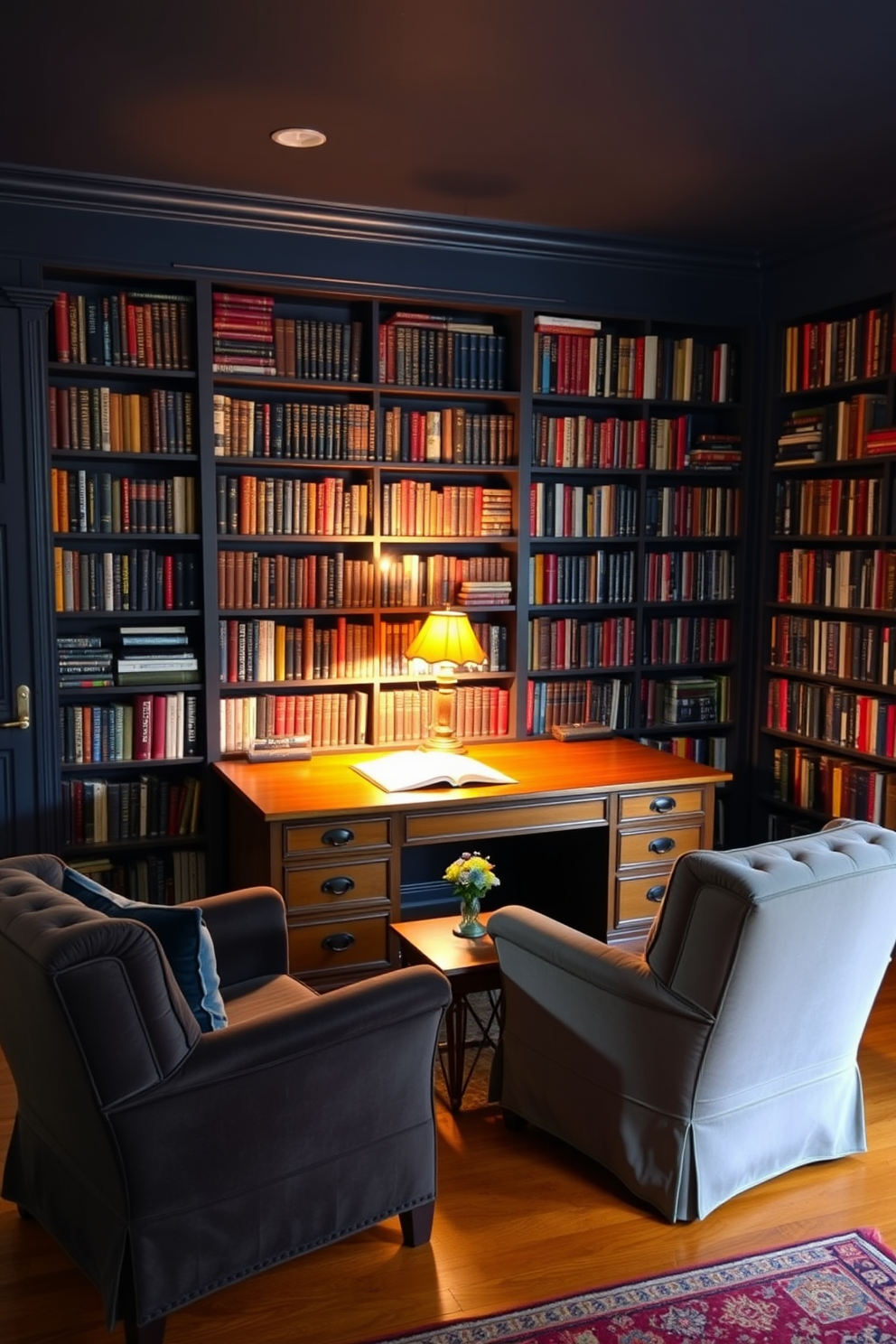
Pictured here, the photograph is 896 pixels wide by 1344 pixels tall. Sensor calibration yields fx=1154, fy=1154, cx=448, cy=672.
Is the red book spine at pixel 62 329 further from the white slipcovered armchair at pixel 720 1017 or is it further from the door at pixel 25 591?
the white slipcovered armchair at pixel 720 1017

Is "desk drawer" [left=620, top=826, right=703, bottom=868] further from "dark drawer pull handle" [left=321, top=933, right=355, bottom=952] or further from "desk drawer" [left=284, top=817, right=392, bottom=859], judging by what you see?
"dark drawer pull handle" [left=321, top=933, right=355, bottom=952]

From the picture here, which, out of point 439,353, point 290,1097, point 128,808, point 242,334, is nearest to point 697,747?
point 439,353

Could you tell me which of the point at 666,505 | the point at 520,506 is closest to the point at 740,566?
the point at 666,505

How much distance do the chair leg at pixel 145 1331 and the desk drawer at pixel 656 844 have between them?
226 centimetres

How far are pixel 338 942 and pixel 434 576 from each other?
1.53m

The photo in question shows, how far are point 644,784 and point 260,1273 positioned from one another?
211cm

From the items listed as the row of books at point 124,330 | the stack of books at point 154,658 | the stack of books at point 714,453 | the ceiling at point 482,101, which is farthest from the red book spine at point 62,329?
the stack of books at point 714,453

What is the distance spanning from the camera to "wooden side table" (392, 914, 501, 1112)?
3.00 meters

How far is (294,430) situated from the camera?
4227 millimetres

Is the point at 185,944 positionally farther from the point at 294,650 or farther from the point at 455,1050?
the point at 294,650

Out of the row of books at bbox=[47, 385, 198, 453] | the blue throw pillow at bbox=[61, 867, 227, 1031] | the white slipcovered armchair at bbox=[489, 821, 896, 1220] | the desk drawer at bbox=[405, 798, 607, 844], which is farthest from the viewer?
the row of books at bbox=[47, 385, 198, 453]

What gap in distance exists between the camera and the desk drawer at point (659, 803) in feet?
13.1

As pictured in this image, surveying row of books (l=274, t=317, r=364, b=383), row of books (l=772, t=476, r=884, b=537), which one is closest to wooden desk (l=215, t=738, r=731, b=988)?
row of books (l=772, t=476, r=884, b=537)

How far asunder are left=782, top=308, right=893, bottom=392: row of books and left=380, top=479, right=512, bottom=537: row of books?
129 centimetres
